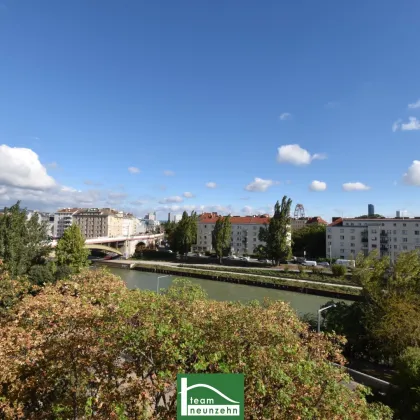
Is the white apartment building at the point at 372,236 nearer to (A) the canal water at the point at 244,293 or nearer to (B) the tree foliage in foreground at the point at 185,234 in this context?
(A) the canal water at the point at 244,293

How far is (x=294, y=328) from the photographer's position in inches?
299

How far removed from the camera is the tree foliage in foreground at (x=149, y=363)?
4926 mm

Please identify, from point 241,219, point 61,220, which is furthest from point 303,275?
point 61,220

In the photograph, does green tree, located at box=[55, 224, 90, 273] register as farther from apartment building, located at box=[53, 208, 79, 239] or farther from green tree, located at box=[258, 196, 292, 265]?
apartment building, located at box=[53, 208, 79, 239]

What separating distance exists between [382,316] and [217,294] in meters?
23.8

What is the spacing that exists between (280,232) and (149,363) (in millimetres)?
48102

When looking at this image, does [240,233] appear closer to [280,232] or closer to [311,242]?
[311,242]

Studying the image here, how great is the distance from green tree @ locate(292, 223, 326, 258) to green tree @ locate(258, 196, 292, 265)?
18.1 metres

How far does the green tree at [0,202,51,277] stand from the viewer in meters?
24.1

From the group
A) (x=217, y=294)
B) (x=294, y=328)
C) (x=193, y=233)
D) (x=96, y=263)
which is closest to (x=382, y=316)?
(x=294, y=328)

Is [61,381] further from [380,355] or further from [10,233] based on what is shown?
[10,233]

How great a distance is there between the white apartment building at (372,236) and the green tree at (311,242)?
97.7 inches

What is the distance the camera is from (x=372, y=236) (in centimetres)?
6272
